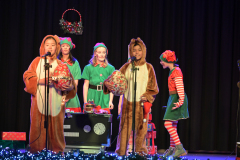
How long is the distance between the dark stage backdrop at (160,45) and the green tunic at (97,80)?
1116 millimetres

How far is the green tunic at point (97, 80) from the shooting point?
569 cm

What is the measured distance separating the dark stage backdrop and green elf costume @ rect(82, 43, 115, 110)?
1.10 m

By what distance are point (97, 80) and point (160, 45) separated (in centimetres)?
180

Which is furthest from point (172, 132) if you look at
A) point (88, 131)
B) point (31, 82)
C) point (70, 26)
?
point (70, 26)

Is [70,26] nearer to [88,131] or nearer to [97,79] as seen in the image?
[97,79]

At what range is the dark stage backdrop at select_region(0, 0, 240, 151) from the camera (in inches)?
265

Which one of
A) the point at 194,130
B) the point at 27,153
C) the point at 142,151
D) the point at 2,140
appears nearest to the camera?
the point at 27,153

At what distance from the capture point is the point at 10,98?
688 centimetres

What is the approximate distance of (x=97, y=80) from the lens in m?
5.70

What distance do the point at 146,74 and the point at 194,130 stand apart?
90.5 inches

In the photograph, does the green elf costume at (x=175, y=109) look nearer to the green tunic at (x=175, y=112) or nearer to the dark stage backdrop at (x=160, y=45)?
the green tunic at (x=175, y=112)

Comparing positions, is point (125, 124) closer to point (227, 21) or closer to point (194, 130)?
point (194, 130)

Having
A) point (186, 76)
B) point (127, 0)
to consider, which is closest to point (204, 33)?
point (186, 76)

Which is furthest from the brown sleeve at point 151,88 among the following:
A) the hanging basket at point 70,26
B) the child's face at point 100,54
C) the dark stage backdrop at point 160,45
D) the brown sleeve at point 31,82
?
the hanging basket at point 70,26
